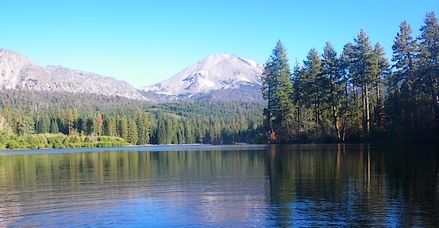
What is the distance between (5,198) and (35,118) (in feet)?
620

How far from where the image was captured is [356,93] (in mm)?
83562

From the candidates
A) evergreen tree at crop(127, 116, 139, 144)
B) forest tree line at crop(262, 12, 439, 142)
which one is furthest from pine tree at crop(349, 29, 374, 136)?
evergreen tree at crop(127, 116, 139, 144)

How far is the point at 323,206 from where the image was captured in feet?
57.3

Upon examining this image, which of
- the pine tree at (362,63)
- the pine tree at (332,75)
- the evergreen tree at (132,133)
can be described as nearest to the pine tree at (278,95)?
the pine tree at (332,75)

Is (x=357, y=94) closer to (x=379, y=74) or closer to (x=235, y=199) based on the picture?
(x=379, y=74)

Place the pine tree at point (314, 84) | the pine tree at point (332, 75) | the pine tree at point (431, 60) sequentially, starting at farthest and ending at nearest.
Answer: the pine tree at point (314, 84)
the pine tree at point (332, 75)
the pine tree at point (431, 60)

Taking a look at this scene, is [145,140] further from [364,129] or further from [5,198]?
[5,198]

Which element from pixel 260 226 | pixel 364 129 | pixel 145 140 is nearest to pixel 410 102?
pixel 364 129

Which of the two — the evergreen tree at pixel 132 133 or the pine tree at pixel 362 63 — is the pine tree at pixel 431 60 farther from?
the evergreen tree at pixel 132 133

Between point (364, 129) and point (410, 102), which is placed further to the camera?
point (364, 129)

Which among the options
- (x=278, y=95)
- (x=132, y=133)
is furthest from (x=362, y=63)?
(x=132, y=133)

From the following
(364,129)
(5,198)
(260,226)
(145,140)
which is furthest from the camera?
(145,140)

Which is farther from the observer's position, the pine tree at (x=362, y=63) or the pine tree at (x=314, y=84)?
the pine tree at (x=314, y=84)

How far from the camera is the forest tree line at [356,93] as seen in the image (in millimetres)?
62188
